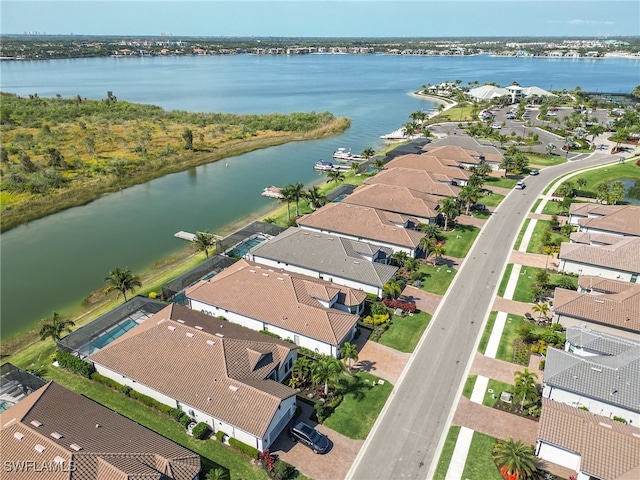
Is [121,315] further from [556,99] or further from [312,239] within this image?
[556,99]

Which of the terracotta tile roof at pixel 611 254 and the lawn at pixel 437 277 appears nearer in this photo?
the lawn at pixel 437 277

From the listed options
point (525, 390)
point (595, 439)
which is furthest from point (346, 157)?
point (595, 439)

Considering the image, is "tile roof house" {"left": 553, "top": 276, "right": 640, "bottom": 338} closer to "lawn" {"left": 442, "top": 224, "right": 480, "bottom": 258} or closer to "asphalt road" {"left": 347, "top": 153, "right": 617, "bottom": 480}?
"asphalt road" {"left": 347, "top": 153, "right": 617, "bottom": 480}

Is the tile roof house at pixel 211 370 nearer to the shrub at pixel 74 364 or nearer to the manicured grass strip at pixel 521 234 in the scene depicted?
the shrub at pixel 74 364

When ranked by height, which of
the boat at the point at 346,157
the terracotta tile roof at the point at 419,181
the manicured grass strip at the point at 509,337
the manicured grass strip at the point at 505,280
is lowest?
the manicured grass strip at the point at 509,337

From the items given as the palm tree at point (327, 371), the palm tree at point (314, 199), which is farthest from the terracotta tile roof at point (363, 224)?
the palm tree at point (327, 371)

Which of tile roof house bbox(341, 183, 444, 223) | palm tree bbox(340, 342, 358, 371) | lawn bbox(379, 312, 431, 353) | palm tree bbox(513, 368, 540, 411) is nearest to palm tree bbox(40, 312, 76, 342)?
palm tree bbox(340, 342, 358, 371)

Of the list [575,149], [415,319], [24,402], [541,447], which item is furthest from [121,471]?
[575,149]
